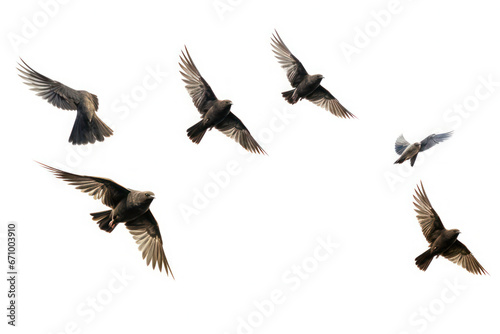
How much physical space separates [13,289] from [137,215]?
11.9 feet

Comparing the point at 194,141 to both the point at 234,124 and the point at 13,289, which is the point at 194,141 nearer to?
the point at 234,124

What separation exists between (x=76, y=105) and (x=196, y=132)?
92.5 inches

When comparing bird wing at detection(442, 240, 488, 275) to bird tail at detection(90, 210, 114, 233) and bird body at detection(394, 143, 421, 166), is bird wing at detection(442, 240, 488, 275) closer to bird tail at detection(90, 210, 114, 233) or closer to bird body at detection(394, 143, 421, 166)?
bird body at detection(394, 143, 421, 166)

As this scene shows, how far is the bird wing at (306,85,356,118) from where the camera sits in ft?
49.7

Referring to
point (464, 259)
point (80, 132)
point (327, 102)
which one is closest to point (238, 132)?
point (327, 102)

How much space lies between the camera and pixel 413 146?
13.8 m

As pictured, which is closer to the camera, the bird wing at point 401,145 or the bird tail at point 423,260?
the bird tail at point 423,260

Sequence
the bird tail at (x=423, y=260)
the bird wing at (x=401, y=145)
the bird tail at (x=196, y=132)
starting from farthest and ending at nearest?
the bird wing at (x=401, y=145), the bird tail at (x=196, y=132), the bird tail at (x=423, y=260)

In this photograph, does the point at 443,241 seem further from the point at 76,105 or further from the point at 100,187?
the point at 76,105

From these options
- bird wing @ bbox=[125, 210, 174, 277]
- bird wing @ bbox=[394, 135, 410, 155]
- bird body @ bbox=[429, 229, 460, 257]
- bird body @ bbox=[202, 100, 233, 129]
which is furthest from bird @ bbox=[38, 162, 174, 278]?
bird wing @ bbox=[394, 135, 410, 155]

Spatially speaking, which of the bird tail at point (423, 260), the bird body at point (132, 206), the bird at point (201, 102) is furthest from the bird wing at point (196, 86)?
the bird tail at point (423, 260)

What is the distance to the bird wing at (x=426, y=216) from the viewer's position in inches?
469

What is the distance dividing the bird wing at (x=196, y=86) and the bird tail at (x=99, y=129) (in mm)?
1806

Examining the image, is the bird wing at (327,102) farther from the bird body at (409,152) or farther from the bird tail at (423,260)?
the bird tail at (423,260)
